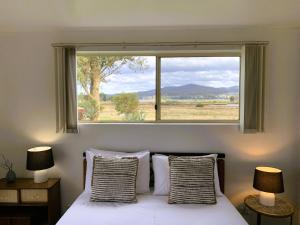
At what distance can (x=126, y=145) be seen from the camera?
2.77 meters

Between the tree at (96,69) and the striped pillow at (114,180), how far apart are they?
812 mm

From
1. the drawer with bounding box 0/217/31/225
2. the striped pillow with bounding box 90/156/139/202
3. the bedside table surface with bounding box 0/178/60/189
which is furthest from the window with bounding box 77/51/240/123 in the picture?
the drawer with bounding box 0/217/31/225

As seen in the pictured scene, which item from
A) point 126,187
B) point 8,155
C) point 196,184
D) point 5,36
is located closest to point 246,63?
point 196,184

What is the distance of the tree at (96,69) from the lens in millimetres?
2855

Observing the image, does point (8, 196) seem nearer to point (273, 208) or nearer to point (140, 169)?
point (140, 169)

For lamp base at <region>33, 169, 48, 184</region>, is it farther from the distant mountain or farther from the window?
the distant mountain

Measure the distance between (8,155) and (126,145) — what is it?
4.74 feet

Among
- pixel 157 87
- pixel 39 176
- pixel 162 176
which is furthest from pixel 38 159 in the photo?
pixel 157 87

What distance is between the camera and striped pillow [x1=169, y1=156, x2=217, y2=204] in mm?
2184

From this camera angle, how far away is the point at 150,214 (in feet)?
6.56

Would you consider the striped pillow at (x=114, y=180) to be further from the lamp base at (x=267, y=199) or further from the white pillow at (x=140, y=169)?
the lamp base at (x=267, y=199)

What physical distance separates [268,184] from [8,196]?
8.81 feet

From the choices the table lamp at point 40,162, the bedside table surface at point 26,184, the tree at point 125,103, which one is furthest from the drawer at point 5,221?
the tree at point 125,103

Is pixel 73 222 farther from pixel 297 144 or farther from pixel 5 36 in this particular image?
pixel 297 144
